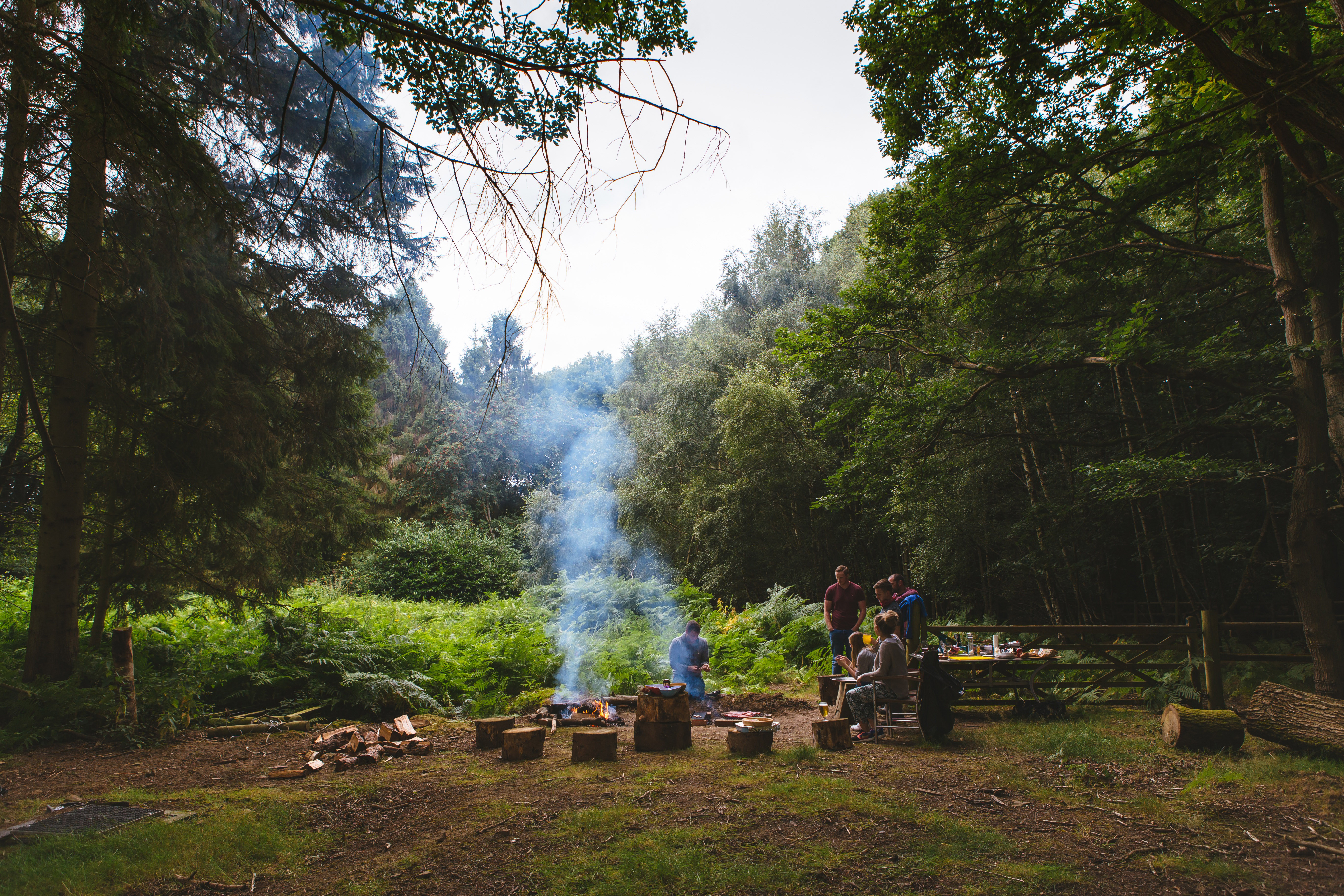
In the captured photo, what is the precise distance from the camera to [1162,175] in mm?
7527

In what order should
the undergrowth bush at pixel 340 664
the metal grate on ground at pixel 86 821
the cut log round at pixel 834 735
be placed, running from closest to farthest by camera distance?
the metal grate on ground at pixel 86 821 → the cut log round at pixel 834 735 → the undergrowth bush at pixel 340 664

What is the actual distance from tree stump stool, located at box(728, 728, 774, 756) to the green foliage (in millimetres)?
13972

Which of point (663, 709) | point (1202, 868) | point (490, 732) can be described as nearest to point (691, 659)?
point (663, 709)

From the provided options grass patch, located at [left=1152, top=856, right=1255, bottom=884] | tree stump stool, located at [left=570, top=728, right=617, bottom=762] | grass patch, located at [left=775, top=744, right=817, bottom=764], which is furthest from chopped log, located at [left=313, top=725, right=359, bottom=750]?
grass patch, located at [left=1152, top=856, right=1255, bottom=884]

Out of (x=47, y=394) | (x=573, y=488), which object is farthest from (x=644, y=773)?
(x=573, y=488)

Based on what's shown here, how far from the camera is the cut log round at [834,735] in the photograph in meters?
6.02

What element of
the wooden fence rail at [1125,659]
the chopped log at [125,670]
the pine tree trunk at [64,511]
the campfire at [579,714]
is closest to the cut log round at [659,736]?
the campfire at [579,714]

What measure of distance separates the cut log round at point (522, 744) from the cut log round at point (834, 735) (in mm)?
2475

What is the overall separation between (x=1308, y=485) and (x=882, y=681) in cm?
448

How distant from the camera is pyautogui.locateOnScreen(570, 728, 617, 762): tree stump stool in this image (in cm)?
573

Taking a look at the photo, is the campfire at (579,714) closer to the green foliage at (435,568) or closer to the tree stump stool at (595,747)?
the tree stump stool at (595,747)

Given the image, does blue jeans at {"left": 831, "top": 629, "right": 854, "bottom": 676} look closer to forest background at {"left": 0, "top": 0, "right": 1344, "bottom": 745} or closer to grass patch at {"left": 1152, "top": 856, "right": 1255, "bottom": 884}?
forest background at {"left": 0, "top": 0, "right": 1344, "bottom": 745}

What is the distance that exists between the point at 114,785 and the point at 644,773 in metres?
3.99

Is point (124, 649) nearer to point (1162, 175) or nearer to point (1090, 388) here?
point (1162, 175)
